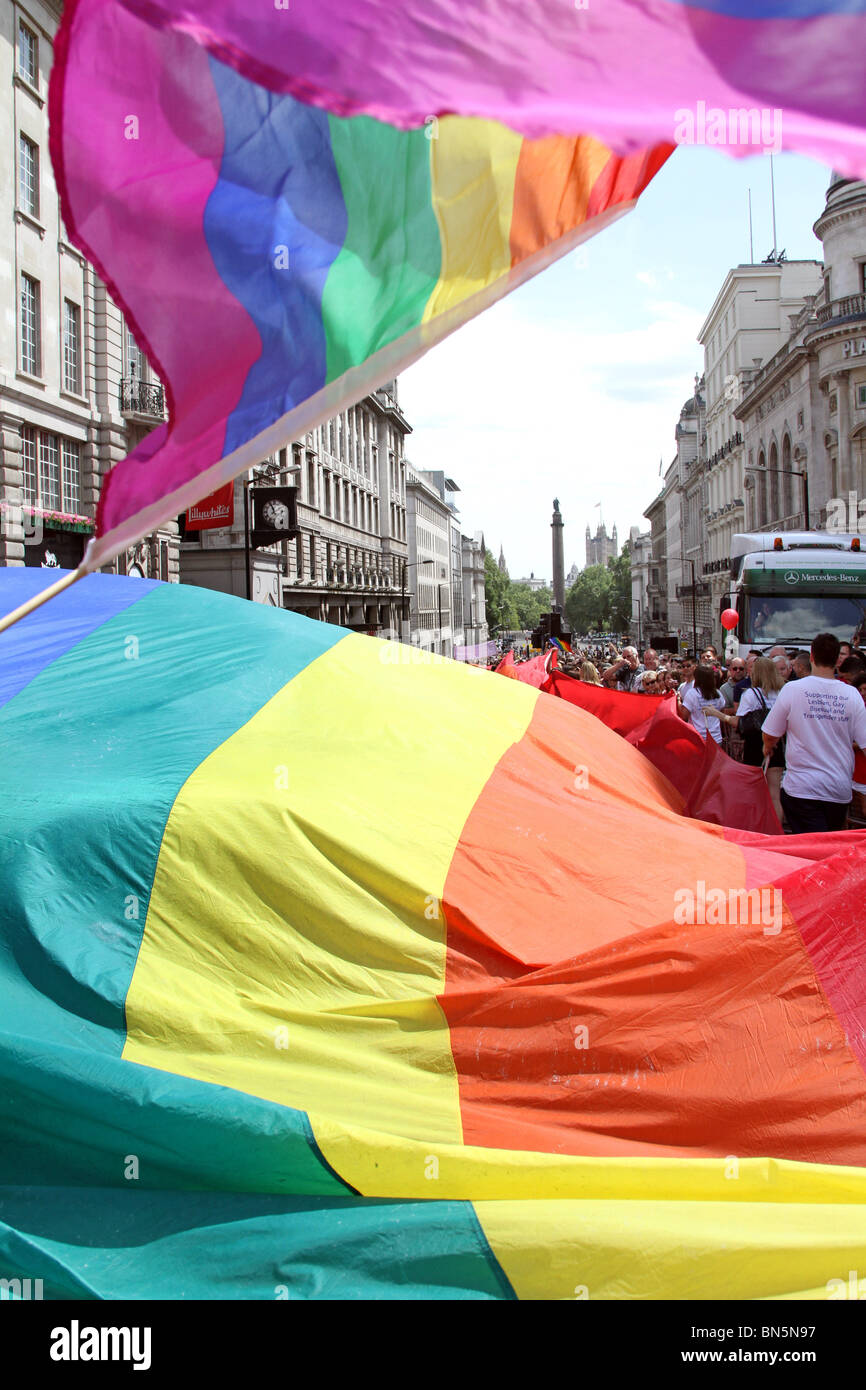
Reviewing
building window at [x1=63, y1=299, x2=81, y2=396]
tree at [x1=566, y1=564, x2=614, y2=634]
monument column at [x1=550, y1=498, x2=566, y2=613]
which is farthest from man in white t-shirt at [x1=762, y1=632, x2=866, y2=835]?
tree at [x1=566, y1=564, x2=614, y2=634]

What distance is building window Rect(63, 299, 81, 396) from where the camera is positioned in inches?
972

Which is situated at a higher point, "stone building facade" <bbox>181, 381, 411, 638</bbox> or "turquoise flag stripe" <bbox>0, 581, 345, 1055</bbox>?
"stone building facade" <bbox>181, 381, 411, 638</bbox>

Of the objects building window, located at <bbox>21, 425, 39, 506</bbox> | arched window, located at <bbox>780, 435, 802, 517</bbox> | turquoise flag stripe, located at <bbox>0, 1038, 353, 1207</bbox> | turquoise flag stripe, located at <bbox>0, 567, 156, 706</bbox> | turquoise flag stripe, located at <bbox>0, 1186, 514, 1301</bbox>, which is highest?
arched window, located at <bbox>780, 435, 802, 517</bbox>

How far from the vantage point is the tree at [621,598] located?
559ft

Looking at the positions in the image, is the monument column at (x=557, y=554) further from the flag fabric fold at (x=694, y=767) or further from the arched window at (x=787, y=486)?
the flag fabric fold at (x=694, y=767)

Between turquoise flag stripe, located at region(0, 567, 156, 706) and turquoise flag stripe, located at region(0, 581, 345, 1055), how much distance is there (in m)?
0.07

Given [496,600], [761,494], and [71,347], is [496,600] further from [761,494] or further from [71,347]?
[71,347]

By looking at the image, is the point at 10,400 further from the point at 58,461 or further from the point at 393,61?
the point at 393,61

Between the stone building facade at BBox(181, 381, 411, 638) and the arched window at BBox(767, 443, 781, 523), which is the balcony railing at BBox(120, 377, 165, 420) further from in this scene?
the arched window at BBox(767, 443, 781, 523)

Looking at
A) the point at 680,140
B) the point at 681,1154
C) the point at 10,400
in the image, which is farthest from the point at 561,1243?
the point at 10,400

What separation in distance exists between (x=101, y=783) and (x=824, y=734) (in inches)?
162

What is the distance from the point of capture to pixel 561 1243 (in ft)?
9.10

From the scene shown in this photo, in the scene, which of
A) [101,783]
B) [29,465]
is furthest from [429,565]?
[101,783]

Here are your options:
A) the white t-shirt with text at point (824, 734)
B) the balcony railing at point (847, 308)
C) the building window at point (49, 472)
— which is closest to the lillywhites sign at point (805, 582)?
the white t-shirt with text at point (824, 734)
